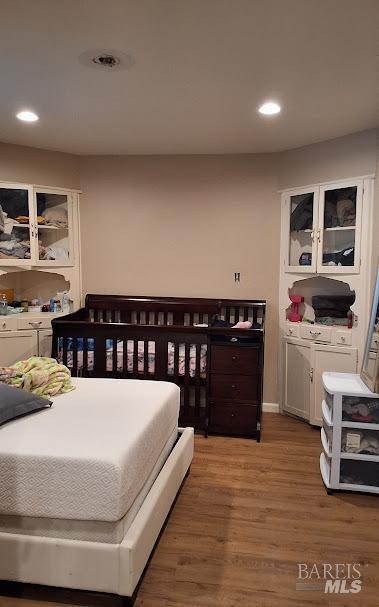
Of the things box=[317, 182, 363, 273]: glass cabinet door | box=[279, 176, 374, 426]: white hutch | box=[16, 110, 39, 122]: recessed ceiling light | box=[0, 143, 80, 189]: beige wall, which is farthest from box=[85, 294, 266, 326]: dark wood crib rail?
box=[16, 110, 39, 122]: recessed ceiling light

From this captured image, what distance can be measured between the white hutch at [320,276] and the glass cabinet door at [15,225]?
2.29 m

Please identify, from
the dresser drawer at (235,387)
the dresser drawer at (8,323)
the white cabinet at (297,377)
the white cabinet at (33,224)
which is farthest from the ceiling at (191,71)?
the dresser drawer at (235,387)

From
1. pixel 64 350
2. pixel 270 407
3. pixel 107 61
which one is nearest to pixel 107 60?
pixel 107 61

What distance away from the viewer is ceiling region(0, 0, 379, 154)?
1.76m

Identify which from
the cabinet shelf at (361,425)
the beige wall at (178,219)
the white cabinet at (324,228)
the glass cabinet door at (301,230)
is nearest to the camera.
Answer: the cabinet shelf at (361,425)

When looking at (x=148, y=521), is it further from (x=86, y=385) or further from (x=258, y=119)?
(x=258, y=119)

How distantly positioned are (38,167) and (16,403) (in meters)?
2.61

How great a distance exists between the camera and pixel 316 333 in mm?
3533

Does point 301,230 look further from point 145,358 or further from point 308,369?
point 145,358

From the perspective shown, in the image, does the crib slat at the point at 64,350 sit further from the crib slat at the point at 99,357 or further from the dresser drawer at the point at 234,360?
the dresser drawer at the point at 234,360

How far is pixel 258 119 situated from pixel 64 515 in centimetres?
268

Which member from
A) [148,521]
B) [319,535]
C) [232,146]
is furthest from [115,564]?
[232,146]

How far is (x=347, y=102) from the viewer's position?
2672 millimetres

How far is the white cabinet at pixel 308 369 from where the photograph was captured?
3.41 meters
